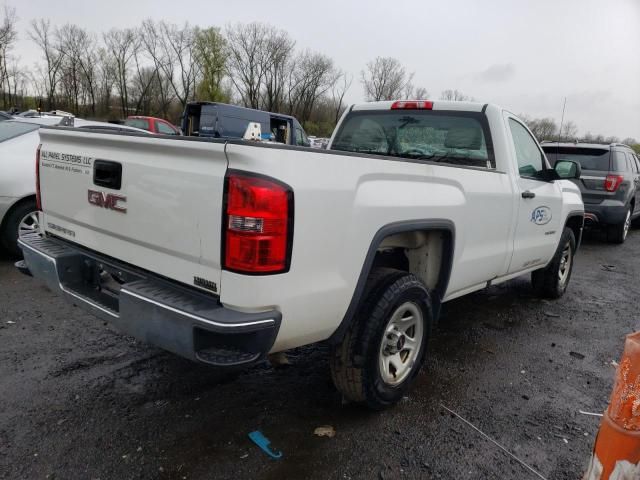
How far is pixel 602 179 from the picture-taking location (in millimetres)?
8562

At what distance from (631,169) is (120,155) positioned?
33.1 ft

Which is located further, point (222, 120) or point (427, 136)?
point (222, 120)

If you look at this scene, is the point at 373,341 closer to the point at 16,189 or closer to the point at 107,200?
the point at 107,200

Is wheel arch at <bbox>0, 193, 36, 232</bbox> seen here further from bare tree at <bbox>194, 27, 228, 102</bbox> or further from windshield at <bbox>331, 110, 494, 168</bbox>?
bare tree at <bbox>194, 27, 228, 102</bbox>

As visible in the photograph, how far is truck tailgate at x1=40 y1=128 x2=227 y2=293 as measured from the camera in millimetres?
2061

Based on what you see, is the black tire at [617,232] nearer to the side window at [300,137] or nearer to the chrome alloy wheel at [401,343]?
the chrome alloy wheel at [401,343]

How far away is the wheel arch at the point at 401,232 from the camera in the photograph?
2436 mm

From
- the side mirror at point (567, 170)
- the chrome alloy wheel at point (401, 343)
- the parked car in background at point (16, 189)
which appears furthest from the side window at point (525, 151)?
the parked car in background at point (16, 189)

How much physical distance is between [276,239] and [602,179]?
8508 millimetres

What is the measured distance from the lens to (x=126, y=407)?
9.20 ft

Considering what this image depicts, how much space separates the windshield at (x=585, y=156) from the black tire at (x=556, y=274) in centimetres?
374

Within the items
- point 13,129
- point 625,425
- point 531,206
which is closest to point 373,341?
point 625,425

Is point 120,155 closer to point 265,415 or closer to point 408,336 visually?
point 265,415

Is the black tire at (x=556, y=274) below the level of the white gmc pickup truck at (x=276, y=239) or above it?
below
